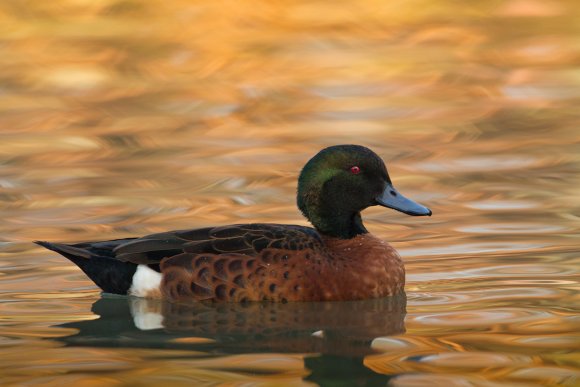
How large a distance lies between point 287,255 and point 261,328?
2.55ft

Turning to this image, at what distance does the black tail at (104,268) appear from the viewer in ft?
27.1

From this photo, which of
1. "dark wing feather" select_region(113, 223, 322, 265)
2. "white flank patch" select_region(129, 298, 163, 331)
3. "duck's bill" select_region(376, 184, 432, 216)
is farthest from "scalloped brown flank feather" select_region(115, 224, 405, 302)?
"duck's bill" select_region(376, 184, 432, 216)

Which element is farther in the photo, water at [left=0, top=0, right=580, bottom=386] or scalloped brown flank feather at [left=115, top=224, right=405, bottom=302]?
scalloped brown flank feather at [left=115, top=224, right=405, bottom=302]

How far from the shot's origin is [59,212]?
1068 centimetres

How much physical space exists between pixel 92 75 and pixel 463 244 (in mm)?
8709

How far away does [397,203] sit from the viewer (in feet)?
27.4

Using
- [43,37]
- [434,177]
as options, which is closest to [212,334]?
[434,177]

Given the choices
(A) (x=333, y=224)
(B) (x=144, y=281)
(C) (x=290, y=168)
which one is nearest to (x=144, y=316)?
(B) (x=144, y=281)

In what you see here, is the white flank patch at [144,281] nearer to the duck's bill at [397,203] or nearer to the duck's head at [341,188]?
the duck's head at [341,188]

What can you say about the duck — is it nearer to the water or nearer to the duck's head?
the duck's head

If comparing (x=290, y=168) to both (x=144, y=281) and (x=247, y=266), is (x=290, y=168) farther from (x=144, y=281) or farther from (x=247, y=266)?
(x=247, y=266)

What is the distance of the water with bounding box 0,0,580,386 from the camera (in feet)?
22.1

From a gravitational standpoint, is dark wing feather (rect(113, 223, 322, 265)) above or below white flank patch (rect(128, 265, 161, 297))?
above

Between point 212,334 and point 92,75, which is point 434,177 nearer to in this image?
point 212,334
